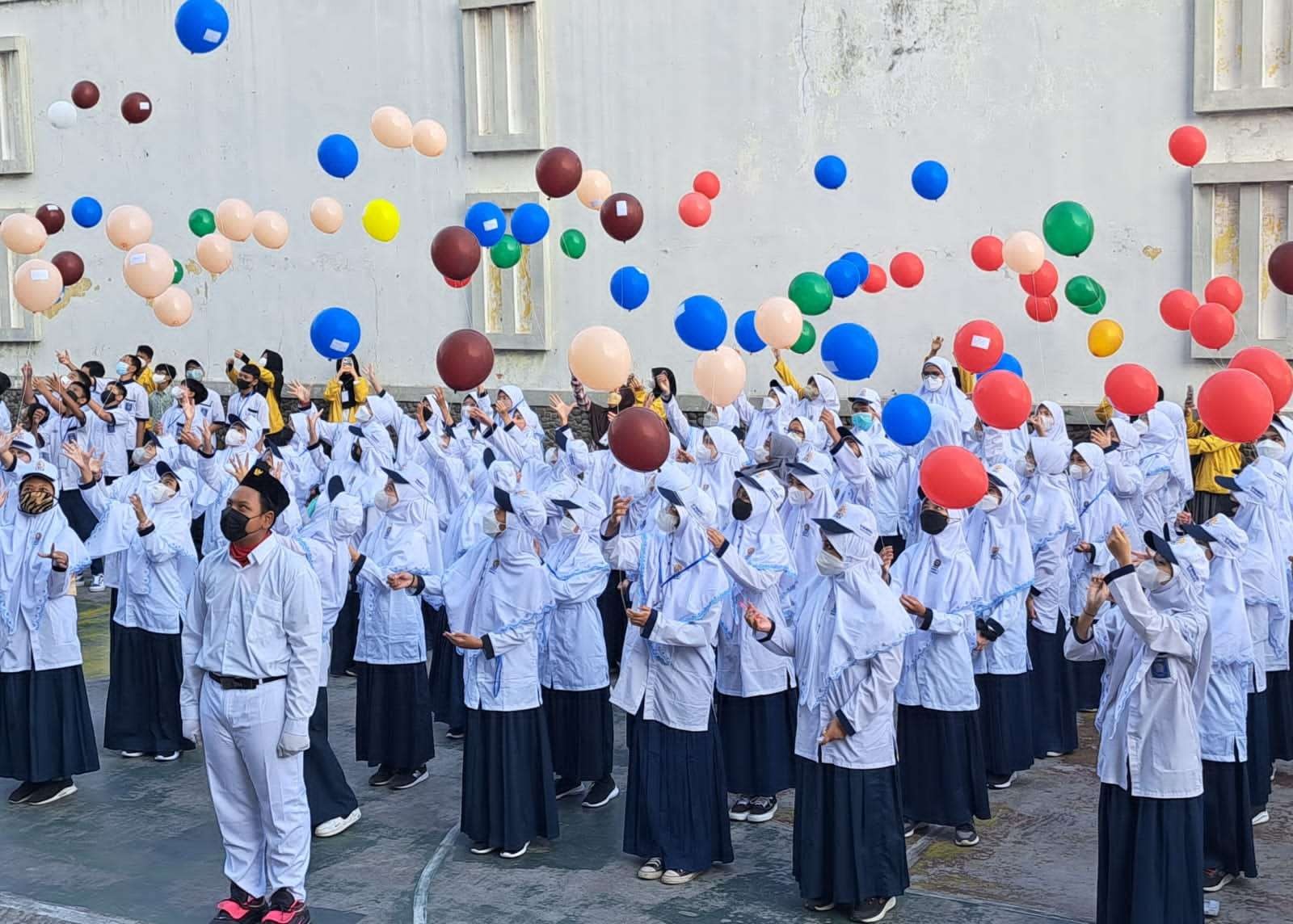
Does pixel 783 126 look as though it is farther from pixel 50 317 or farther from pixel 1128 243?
pixel 50 317

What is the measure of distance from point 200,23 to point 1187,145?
765cm

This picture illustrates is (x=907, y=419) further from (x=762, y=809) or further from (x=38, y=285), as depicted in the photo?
(x=38, y=285)

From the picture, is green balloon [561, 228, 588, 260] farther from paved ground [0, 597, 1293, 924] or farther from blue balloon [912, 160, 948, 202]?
paved ground [0, 597, 1293, 924]

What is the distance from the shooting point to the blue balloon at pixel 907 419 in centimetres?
982

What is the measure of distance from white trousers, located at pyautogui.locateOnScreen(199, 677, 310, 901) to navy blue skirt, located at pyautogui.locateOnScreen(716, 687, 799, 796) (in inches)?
94.9

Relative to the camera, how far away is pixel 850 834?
649 cm

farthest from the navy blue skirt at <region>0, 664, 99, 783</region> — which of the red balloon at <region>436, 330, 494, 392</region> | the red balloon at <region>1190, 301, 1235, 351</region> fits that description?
the red balloon at <region>1190, 301, 1235, 351</region>

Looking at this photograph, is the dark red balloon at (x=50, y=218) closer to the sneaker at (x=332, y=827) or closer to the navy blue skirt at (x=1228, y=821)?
the sneaker at (x=332, y=827)

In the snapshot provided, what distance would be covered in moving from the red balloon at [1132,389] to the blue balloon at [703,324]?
2490 mm

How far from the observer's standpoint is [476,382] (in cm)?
918

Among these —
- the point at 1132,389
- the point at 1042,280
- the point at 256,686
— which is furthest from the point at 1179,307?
the point at 256,686

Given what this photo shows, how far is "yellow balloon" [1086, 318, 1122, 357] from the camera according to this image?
1326 centimetres

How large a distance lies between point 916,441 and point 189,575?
14.9 feet

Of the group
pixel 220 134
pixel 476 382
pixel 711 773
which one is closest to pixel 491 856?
pixel 711 773
